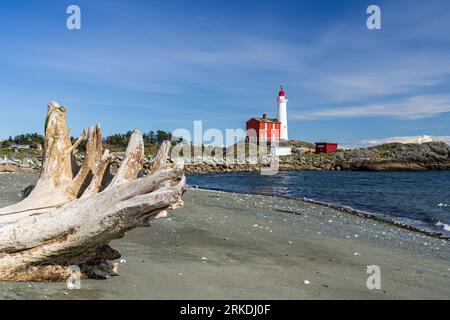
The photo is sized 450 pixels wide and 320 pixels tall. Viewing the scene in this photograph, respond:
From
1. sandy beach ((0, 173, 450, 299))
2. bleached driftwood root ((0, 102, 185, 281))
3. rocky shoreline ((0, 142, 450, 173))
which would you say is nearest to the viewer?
bleached driftwood root ((0, 102, 185, 281))

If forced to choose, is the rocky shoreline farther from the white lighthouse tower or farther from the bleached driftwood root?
the bleached driftwood root

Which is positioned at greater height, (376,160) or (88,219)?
(376,160)

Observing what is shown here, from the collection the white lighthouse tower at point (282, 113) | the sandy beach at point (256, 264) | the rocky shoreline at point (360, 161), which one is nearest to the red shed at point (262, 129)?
the white lighthouse tower at point (282, 113)

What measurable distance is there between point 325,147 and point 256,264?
111 m

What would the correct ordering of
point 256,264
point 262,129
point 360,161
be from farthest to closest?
point 262,129 < point 360,161 < point 256,264

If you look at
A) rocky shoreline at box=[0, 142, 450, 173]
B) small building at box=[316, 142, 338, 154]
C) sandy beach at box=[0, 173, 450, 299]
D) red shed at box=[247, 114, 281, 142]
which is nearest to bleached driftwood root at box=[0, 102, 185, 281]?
sandy beach at box=[0, 173, 450, 299]

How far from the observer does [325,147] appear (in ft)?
382

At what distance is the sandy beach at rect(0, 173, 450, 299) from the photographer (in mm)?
6453

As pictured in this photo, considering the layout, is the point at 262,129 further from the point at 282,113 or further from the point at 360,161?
the point at 360,161

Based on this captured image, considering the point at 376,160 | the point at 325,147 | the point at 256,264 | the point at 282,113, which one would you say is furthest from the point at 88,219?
the point at 325,147

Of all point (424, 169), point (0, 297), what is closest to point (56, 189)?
point (0, 297)

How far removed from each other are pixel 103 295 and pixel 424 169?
102 m

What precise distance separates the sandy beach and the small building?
4055 inches

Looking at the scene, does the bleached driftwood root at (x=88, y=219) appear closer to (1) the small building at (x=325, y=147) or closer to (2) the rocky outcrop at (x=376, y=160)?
(2) the rocky outcrop at (x=376, y=160)
